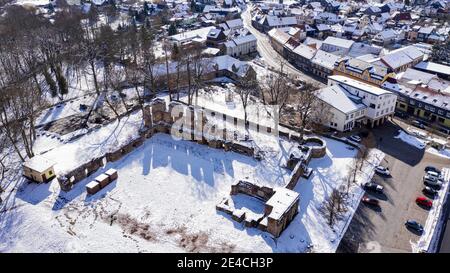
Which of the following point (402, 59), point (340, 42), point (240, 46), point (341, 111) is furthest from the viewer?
point (340, 42)

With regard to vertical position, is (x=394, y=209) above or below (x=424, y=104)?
below

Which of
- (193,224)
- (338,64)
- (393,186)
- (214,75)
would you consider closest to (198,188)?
(193,224)

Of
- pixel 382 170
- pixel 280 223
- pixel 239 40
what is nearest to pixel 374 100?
pixel 382 170

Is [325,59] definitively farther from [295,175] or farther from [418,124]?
[295,175]

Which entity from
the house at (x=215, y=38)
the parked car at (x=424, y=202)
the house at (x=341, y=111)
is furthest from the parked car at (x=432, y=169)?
the house at (x=215, y=38)

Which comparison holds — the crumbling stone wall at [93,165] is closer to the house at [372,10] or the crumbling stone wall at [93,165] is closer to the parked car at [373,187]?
the parked car at [373,187]
